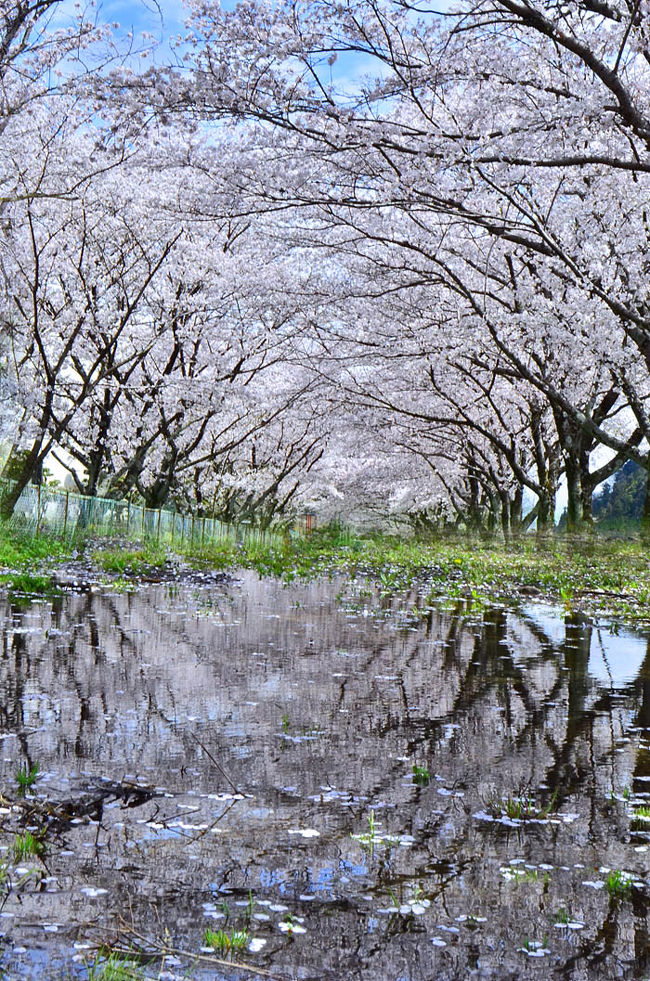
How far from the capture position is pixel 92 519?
23516mm

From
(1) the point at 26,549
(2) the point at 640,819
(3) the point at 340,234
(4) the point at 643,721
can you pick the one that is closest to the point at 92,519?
(1) the point at 26,549

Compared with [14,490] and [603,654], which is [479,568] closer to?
[14,490]

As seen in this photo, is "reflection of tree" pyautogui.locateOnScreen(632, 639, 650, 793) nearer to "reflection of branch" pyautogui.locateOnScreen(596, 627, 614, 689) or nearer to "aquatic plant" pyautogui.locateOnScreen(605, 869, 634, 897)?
"reflection of branch" pyautogui.locateOnScreen(596, 627, 614, 689)

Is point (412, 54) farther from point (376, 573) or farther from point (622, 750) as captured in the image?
point (376, 573)

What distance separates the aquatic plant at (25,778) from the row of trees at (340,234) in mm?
7635

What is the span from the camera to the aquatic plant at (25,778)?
3.39 meters

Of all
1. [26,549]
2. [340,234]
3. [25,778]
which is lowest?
[25,778]

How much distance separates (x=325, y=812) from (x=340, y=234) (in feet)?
60.1

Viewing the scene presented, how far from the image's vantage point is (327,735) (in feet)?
14.9

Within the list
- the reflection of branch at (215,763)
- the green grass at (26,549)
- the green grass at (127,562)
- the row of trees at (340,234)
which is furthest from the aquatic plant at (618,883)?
the green grass at (127,562)

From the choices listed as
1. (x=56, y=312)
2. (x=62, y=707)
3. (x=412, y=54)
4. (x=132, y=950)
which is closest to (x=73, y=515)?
(x=56, y=312)

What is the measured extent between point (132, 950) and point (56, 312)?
24.5 m

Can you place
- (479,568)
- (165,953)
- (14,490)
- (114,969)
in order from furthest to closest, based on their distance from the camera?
1. (479,568)
2. (14,490)
3. (165,953)
4. (114,969)

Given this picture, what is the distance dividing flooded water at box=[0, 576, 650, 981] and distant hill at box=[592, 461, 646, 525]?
49827 millimetres
